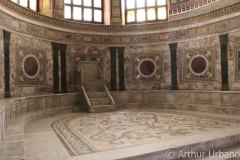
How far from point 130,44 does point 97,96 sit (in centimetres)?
301

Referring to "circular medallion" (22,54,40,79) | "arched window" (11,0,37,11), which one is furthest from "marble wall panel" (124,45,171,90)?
"arched window" (11,0,37,11)

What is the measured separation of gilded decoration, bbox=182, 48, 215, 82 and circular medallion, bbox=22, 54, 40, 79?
5899mm

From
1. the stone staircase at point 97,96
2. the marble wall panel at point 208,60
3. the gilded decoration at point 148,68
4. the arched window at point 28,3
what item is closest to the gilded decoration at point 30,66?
the arched window at point 28,3

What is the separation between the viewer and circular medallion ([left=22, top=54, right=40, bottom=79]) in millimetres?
8217

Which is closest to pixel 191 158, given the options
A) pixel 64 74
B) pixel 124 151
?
pixel 124 151

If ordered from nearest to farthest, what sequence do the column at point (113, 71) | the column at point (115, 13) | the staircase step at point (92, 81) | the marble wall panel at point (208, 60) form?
the marble wall panel at point (208, 60) → the staircase step at point (92, 81) → the column at point (113, 71) → the column at point (115, 13)

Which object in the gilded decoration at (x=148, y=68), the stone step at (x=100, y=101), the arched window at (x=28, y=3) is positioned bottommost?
the stone step at (x=100, y=101)

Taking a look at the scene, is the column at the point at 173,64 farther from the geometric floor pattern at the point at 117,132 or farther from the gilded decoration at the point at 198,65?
the geometric floor pattern at the point at 117,132

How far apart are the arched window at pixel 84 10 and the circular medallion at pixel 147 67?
9.54 feet

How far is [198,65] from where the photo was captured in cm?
912

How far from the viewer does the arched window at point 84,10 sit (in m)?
10.3

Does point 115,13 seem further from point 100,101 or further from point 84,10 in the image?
point 100,101

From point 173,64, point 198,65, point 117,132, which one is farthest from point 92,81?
point 117,132

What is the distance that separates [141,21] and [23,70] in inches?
227
